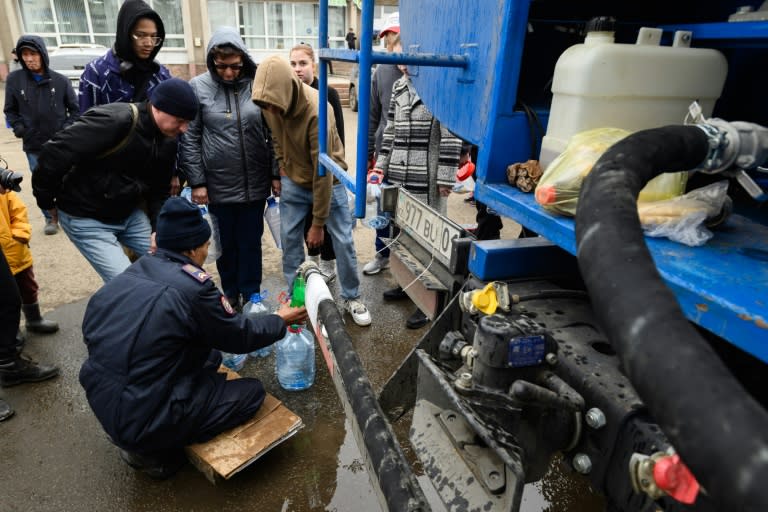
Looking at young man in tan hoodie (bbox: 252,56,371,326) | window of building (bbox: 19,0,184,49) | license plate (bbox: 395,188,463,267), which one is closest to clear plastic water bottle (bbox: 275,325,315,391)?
young man in tan hoodie (bbox: 252,56,371,326)

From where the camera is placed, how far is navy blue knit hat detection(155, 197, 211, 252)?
7.51 feet

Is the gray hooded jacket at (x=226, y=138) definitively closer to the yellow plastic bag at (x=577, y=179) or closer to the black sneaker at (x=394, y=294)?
the black sneaker at (x=394, y=294)

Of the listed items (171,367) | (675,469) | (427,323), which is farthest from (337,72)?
(675,469)

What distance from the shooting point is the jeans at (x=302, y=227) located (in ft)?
11.5

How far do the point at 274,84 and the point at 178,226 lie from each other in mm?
1159

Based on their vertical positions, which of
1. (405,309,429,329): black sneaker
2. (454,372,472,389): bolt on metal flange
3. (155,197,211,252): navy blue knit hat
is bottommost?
(405,309,429,329): black sneaker

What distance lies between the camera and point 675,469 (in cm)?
78

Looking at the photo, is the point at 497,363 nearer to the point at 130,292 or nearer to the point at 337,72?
the point at 130,292

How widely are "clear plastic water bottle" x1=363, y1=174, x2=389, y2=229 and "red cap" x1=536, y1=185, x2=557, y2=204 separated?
806 mm

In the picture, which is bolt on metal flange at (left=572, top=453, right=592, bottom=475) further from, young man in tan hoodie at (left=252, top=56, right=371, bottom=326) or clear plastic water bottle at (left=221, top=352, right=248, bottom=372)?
clear plastic water bottle at (left=221, top=352, right=248, bottom=372)

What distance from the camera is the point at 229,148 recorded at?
3309 mm

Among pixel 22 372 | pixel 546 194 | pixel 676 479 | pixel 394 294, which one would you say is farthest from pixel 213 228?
pixel 676 479

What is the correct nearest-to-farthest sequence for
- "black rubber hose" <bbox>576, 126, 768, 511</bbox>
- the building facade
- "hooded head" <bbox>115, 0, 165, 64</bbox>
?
"black rubber hose" <bbox>576, 126, 768, 511</bbox>, "hooded head" <bbox>115, 0, 165, 64</bbox>, the building facade

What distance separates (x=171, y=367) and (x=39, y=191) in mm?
1462
